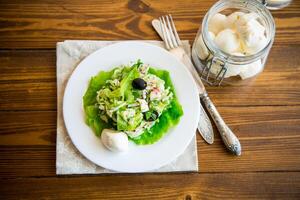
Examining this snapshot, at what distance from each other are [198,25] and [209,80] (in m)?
0.15

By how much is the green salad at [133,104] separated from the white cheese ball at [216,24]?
0.54ft

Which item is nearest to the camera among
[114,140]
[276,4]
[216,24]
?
[114,140]

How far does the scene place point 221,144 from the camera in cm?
90

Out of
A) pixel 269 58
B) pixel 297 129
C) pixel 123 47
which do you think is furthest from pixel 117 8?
pixel 297 129

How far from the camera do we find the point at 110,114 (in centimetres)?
83

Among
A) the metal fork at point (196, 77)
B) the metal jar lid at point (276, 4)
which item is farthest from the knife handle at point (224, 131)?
the metal jar lid at point (276, 4)

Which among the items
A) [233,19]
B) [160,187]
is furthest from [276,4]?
[160,187]

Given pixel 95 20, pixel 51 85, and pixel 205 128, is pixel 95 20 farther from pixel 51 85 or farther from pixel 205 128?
pixel 205 128

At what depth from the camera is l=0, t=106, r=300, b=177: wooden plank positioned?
2.83 feet

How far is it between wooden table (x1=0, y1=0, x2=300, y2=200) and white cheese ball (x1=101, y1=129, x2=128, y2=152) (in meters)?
0.07

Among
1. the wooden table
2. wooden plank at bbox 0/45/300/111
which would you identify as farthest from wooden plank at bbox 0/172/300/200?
wooden plank at bbox 0/45/300/111

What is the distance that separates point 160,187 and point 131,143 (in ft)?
0.37

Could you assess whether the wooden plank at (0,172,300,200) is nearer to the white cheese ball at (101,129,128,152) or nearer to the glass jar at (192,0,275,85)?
the white cheese ball at (101,129,128,152)

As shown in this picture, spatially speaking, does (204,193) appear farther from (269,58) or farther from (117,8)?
→ (117,8)
